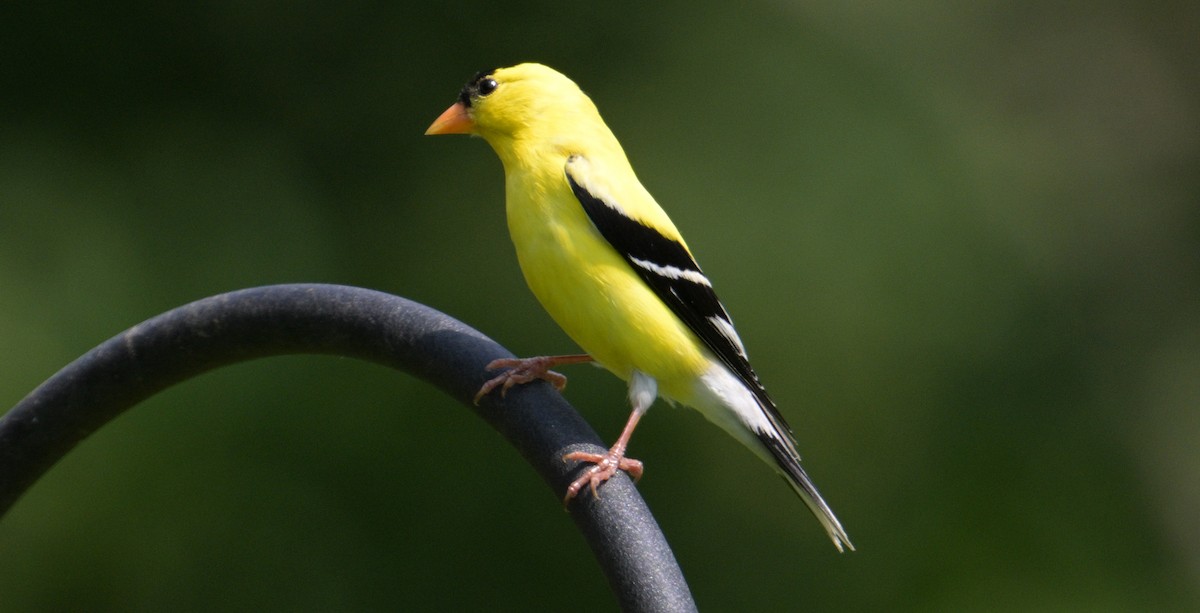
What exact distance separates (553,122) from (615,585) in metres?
1.40

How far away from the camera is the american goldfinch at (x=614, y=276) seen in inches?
97.4

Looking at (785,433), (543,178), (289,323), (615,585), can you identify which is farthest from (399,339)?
(785,433)

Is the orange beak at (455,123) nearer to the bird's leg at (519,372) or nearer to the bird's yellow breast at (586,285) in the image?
the bird's yellow breast at (586,285)

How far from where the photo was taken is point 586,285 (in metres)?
→ 2.47

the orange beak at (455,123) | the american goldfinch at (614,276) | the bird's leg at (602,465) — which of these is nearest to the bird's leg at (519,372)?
the american goldfinch at (614,276)

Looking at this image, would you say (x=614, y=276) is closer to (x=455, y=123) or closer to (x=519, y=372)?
(x=519, y=372)

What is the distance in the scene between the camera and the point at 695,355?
8.67ft

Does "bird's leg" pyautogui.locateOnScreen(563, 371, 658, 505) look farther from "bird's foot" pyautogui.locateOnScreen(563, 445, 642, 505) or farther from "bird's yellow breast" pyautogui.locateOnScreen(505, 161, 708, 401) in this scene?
"bird's yellow breast" pyautogui.locateOnScreen(505, 161, 708, 401)

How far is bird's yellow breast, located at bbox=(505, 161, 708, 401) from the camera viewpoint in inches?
97.0

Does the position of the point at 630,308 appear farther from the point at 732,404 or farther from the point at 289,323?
the point at 289,323

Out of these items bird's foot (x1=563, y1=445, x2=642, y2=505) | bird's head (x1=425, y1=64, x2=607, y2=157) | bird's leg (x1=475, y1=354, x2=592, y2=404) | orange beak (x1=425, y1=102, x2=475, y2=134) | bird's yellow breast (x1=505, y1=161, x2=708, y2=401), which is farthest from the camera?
orange beak (x1=425, y1=102, x2=475, y2=134)

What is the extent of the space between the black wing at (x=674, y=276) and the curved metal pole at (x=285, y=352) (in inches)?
23.6

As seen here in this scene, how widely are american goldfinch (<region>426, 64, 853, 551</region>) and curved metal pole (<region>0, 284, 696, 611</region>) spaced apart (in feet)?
1.08

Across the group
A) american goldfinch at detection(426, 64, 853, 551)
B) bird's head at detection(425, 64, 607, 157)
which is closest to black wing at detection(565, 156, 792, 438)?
american goldfinch at detection(426, 64, 853, 551)
